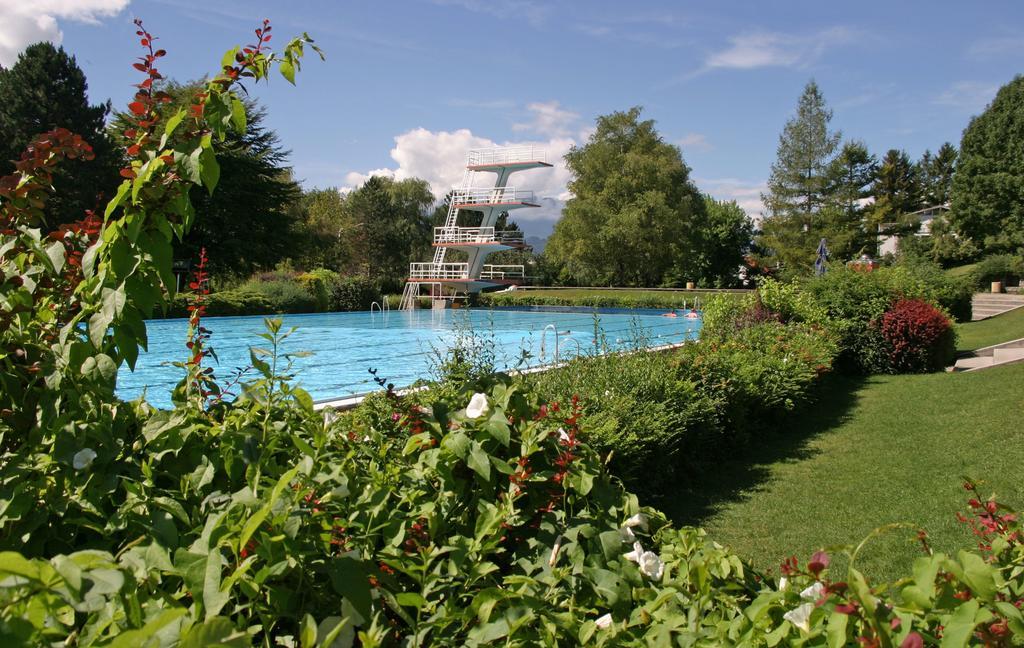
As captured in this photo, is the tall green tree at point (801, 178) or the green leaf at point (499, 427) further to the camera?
the tall green tree at point (801, 178)

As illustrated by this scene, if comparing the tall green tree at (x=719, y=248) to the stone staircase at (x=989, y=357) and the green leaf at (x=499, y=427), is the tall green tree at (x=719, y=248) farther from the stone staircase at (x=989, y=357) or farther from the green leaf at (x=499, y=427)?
the green leaf at (x=499, y=427)

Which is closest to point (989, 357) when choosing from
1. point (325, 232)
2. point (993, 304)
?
point (993, 304)

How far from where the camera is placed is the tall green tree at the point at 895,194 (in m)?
37.5

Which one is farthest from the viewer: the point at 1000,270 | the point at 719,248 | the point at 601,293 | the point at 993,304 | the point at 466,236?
the point at 719,248

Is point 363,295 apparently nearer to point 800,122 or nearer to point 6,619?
point 800,122

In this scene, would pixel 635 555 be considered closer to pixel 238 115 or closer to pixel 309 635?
pixel 309 635

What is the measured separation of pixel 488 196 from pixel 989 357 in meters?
26.7

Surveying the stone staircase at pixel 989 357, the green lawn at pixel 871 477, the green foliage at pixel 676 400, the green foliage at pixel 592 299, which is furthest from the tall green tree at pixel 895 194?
the green foliage at pixel 676 400

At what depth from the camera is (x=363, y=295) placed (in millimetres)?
28906

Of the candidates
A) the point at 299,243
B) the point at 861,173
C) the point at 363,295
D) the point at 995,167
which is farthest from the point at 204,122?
the point at 861,173

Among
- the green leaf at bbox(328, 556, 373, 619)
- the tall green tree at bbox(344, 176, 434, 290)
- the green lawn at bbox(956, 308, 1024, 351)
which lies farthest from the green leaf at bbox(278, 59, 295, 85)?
the tall green tree at bbox(344, 176, 434, 290)

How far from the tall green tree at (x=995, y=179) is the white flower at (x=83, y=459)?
37584mm

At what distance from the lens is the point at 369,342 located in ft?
55.5

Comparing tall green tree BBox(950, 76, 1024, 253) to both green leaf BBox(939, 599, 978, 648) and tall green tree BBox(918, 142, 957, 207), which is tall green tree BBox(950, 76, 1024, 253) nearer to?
tall green tree BBox(918, 142, 957, 207)
